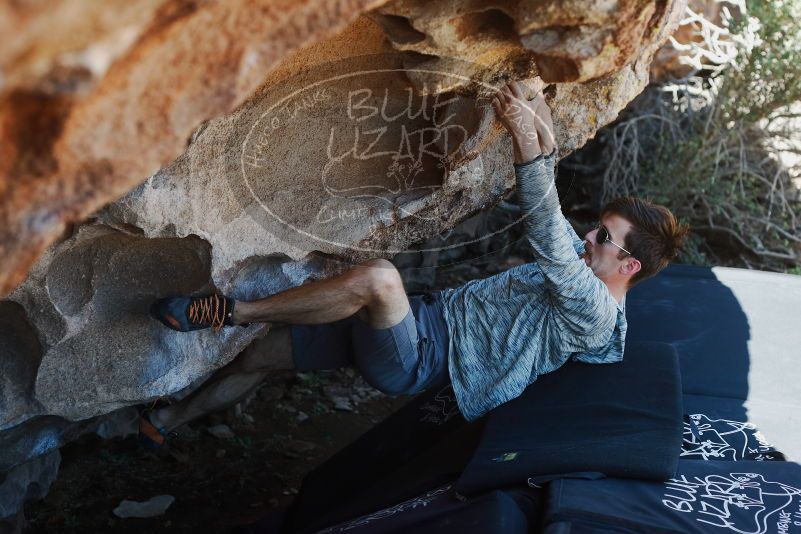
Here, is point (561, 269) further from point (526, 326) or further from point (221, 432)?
point (221, 432)

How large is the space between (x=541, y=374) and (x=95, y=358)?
1.40 meters

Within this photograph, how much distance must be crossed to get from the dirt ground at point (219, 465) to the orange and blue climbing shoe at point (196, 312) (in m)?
1.11

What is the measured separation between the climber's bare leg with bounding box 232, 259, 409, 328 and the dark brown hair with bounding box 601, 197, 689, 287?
78 centimetres

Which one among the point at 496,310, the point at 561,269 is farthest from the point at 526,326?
the point at 561,269

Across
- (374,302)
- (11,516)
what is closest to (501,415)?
(374,302)

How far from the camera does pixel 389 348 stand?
2.76m

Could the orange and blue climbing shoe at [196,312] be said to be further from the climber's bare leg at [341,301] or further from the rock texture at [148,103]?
the rock texture at [148,103]

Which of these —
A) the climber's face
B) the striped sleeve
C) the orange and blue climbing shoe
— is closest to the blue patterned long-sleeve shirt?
the striped sleeve

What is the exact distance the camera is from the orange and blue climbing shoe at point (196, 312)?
2.59 metres

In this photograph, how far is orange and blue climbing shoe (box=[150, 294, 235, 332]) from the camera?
2592mm

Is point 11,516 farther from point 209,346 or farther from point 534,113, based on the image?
point 534,113

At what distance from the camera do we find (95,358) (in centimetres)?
266

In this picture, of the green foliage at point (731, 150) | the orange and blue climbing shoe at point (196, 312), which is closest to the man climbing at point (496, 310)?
the orange and blue climbing shoe at point (196, 312)

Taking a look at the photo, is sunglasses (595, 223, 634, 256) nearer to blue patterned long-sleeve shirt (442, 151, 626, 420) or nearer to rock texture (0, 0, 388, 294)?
blue patterned long-sleeve shirt (442, 151, 626, 420)
